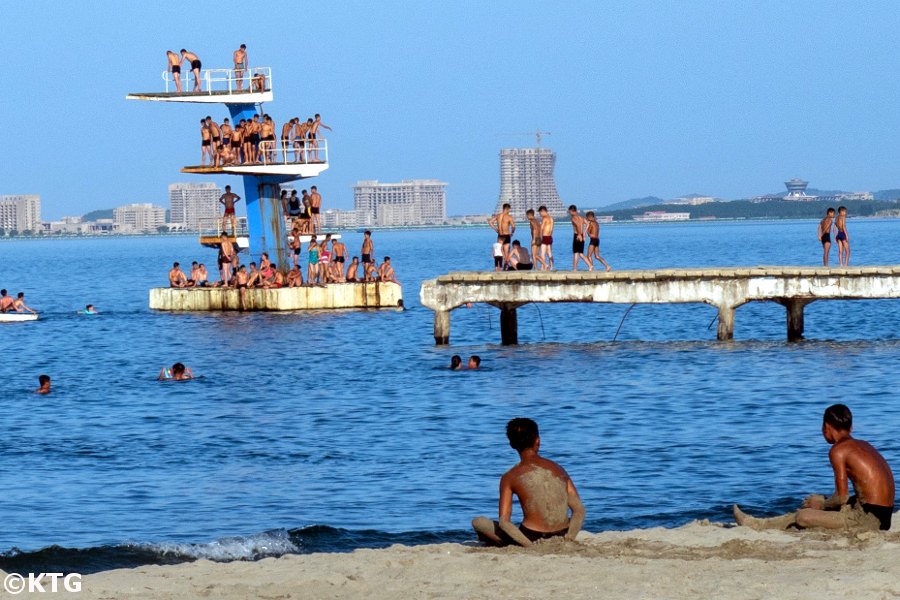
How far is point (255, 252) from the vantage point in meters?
51.4

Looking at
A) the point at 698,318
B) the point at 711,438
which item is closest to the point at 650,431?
the point at 711,438

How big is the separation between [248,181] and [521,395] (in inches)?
1003

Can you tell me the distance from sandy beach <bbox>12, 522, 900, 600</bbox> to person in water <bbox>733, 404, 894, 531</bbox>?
182 millimetres

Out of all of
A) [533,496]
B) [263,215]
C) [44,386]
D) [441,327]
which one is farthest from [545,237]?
[533,496]

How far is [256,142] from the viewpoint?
50875 millimetres

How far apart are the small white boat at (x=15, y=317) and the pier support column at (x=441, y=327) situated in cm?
2152

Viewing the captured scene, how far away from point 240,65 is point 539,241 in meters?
19.6

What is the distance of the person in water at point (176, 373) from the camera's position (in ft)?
108

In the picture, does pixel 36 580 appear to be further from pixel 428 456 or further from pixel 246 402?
pixel 246 402

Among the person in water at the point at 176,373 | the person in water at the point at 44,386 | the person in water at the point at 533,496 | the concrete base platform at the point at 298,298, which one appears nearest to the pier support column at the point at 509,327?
the person in water at the point at 176,373

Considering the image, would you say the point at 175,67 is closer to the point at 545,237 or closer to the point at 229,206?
the point at 229,206

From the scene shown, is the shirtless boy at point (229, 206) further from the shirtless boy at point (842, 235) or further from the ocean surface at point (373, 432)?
the shirtless boy at point (842, 235)

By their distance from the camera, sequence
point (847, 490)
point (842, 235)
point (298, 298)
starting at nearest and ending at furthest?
point (847, 490)
point (842, 235)
point (298, 298)

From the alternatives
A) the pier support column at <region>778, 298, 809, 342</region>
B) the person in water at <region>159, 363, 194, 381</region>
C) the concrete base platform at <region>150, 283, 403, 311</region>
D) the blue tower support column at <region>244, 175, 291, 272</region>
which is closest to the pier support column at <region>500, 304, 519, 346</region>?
the pier support column at <region>778, 298, 809, 342</region>
